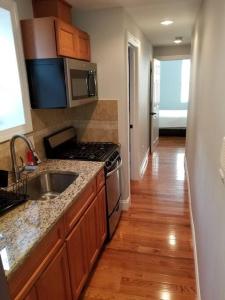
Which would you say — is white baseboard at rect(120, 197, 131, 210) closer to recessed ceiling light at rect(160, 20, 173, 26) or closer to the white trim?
the white trim

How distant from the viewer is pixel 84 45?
2.50 metres

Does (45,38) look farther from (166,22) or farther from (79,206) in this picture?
(166,22)

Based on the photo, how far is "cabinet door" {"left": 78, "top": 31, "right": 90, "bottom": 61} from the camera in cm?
239

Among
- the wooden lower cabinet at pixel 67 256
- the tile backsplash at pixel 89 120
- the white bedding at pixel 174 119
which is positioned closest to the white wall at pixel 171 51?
the white bedding at pixel 174 119

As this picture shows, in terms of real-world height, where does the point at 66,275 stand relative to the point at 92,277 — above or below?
above

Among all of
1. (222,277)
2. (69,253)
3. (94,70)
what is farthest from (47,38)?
(222,277)

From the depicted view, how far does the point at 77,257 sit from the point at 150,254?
92cm

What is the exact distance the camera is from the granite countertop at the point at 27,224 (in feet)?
3.50

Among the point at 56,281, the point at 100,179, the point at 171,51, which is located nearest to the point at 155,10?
the point at 100,179

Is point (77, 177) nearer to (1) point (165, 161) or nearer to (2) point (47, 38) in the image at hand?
(2) point (47, 38)

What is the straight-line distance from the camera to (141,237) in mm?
2590

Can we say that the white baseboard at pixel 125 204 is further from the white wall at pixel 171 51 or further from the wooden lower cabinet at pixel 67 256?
the white wall at pixel 171 51

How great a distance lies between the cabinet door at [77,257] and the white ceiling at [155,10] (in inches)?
80.8

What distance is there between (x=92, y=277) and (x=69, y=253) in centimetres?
68
